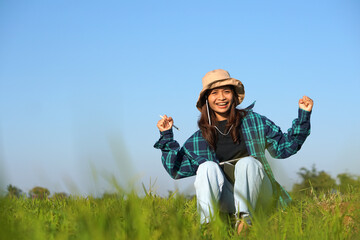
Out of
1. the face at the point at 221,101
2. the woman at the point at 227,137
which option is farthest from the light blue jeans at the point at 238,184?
the face at the point at 221,101

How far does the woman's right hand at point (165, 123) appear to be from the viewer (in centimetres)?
407

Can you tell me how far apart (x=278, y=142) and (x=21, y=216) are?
255cm

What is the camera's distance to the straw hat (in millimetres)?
4371

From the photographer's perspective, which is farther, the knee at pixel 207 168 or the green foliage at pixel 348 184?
the green foliage at pixel 348 184

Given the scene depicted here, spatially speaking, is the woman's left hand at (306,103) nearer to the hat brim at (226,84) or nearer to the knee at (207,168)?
the hat brim at (226,84)

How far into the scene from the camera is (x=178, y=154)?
173 inches

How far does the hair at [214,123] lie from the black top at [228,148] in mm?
43

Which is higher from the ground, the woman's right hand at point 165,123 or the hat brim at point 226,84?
the hat brim at point 226,84

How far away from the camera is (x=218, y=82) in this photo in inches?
173

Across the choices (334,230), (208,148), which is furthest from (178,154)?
(334,230)

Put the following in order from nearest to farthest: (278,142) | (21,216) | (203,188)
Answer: (21,216) < (203,188) < (278,142)

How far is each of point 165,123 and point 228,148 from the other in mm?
731

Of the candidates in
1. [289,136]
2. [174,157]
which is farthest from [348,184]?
[174,157]

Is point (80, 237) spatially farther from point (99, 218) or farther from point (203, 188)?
point (203, 188)
